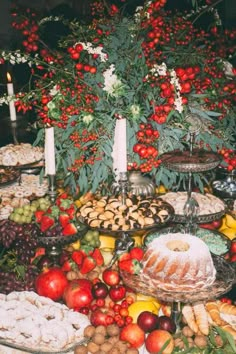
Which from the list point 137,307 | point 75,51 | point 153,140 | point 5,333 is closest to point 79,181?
point 153,140

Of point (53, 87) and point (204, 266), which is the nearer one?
point (204, 266)

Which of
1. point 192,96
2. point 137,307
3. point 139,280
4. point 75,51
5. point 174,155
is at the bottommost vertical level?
point 137,307

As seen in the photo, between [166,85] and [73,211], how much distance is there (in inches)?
30.0

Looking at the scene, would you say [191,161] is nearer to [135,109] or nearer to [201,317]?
[135,109]

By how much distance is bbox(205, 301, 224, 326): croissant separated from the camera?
6.08 feet

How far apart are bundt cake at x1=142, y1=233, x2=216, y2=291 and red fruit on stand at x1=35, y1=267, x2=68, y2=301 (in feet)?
1.54

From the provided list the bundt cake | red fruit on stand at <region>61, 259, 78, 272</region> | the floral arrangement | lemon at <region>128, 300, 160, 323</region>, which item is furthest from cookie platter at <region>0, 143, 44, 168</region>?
the bundt cake

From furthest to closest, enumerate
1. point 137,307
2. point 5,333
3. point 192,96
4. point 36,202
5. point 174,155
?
point 192,96 < point 36,202 < point 174,155 < point 137,307 < point 5,333

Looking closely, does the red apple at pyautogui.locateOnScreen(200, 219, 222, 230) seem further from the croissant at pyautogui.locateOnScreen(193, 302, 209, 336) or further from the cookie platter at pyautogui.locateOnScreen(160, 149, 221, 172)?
the croissant at pyautogui.locateOnScreen(193, 302, 209, 336)

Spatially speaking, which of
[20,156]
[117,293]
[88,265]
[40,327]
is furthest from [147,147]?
[20,156]

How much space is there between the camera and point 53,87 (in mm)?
2627

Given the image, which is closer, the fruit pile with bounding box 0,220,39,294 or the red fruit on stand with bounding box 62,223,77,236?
the fruit pile with bounding box 0,220,39,294

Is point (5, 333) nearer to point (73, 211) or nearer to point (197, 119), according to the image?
point (73, 211)

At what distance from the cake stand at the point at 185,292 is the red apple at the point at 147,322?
76 millimetres
